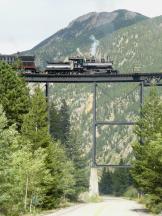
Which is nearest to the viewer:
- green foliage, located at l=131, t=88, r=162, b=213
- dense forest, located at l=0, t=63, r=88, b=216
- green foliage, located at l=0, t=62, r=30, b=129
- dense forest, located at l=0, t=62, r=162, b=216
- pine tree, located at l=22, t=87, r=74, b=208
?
dense forest, located at l=0, t=63, r=88, b=216

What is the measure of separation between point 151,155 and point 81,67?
40.3m

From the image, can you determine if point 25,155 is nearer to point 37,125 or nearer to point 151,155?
point 37,125

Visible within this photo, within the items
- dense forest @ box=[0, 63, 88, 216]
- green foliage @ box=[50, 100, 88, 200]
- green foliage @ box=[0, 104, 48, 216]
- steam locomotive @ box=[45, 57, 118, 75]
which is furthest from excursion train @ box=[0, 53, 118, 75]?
green foliage @ box=[0, 104, 48, 216]

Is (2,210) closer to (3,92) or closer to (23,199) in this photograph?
(23,199)

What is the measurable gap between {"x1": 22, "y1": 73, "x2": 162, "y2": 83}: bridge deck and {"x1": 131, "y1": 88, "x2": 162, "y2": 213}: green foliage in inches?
1097

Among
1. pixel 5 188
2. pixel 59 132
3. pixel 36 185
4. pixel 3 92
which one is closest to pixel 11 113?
pixel 3 92

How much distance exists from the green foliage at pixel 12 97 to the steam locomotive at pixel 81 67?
74.0 feet

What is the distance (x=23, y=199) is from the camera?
153 ft

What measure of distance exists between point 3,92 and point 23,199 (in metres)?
21.4

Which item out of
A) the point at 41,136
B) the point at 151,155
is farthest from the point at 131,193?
the point at 151,155

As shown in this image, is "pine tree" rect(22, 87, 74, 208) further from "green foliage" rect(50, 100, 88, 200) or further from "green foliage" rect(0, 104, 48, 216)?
"green foliage" rect(50, 100, 88, 200)

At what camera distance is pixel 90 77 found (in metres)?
90.8

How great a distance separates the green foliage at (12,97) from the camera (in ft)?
213

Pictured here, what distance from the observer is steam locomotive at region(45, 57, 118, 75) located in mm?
90688
